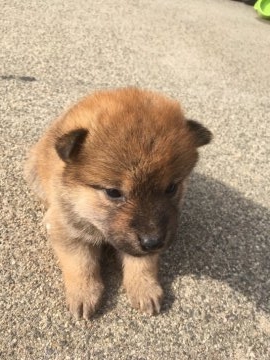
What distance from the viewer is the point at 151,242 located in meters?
2.23

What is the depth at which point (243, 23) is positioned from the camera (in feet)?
26.9

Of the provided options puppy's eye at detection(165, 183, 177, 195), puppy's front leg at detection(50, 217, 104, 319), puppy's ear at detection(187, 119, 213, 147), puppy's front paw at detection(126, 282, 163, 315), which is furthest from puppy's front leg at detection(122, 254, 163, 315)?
puppy's ear at detection(187, 119, 213, 147)

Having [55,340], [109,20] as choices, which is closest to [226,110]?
A: [109,20]

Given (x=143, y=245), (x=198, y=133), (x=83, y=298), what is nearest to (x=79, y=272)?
(x=83, y=298)

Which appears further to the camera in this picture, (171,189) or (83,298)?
(83,298)

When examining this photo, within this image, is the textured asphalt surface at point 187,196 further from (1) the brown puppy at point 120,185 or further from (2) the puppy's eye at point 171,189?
(2) the puppy's eye at point 171,189

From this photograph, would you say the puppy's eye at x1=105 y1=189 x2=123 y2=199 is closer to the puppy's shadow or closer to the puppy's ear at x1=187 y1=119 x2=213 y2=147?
the puppy's ear at x1=187 y1=119 x2=213 y2=147

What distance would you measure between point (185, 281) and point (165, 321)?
0.33 m

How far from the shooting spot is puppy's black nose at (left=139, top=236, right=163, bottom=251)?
7.32ft

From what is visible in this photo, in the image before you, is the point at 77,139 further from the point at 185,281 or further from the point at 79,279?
the point at 185,281

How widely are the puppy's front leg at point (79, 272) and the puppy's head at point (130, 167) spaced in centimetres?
34

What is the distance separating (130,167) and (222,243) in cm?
132

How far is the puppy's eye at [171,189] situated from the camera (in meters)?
2.36

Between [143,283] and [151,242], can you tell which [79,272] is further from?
[151,242]
